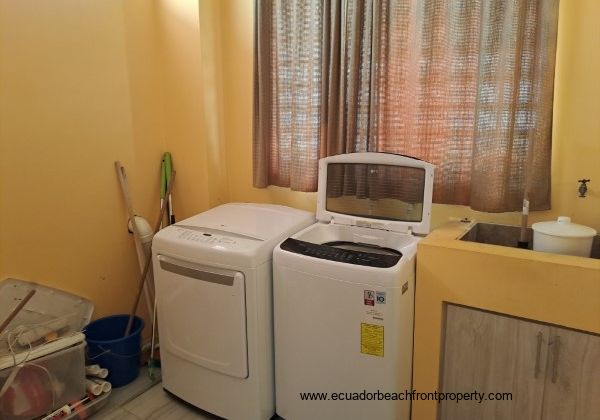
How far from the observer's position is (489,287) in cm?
148

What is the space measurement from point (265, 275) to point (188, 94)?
127 centimetres

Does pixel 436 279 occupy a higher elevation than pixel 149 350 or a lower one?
higher

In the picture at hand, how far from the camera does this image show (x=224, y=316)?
5.88ft

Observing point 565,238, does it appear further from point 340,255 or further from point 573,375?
point 340,255

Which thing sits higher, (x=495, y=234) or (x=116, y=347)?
(x=495, y=234)

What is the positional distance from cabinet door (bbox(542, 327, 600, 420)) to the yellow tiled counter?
0.19 ft

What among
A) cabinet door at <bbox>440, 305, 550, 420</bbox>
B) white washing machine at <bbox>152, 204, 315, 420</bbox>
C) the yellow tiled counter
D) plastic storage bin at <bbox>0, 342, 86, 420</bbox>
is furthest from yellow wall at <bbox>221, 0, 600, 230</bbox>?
plastic storage bin at <bbox>0, 342, 86, 420</bbox>

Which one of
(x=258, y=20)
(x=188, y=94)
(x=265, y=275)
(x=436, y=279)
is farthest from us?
(x=188, y=94)

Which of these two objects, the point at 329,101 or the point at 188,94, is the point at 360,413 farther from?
the point at 188,94

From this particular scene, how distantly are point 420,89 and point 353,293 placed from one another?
95 cm

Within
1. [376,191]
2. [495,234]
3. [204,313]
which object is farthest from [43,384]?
[495,234]

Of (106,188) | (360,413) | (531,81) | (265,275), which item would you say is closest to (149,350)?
(106,188)

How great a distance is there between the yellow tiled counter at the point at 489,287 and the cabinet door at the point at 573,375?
2.3 inches

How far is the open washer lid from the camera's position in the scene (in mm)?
1783
